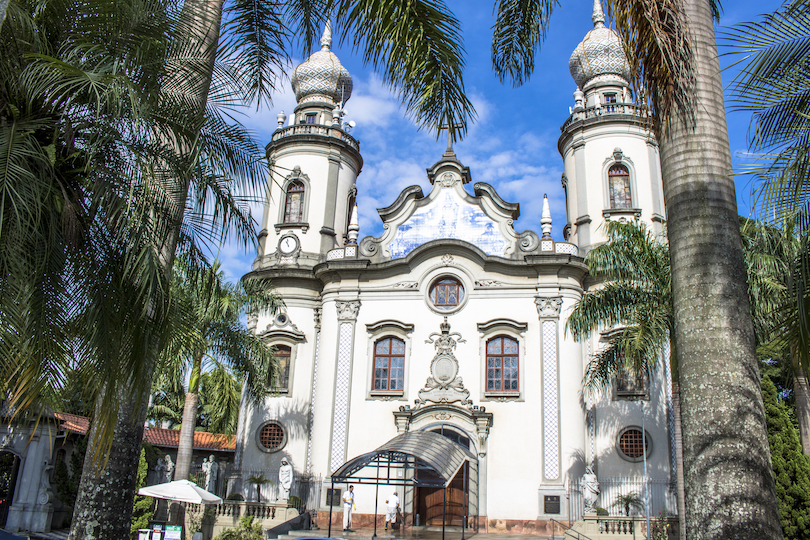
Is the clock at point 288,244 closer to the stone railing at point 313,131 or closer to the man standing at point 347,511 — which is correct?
the stone railing at point 313,131

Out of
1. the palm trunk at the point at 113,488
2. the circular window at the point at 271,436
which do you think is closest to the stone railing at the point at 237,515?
the circular window at the point at 271,436

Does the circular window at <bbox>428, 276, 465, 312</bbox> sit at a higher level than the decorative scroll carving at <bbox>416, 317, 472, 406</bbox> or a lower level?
higher

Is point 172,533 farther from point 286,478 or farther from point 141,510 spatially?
point 286,478

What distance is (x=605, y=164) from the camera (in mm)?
25031

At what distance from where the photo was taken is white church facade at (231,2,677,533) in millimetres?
21469

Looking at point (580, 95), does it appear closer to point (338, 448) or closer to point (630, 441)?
point (630, 441)

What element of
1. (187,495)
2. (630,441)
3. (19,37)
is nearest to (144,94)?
(19,37)

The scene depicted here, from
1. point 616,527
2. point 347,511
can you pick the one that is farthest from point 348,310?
point 616,527

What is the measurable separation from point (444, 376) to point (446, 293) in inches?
117

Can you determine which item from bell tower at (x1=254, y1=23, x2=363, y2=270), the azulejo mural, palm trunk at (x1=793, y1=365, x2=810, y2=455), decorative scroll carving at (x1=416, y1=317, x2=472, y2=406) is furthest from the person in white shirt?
palm trunk at (x1=793, y1=365, x2=810, y2=455)

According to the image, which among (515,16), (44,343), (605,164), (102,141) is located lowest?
(44,343)

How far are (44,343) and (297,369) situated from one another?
18740 millimetres

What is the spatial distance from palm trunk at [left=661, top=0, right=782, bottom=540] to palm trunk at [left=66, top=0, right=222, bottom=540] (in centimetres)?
474

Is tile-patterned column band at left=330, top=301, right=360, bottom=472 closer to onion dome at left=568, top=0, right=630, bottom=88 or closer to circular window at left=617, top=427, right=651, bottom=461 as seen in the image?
circular window at left=617, top=427, right=651, bottom=461
